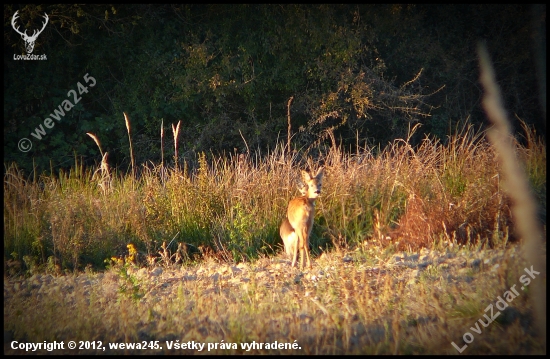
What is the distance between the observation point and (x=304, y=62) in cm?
1567

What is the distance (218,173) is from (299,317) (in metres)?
5.38

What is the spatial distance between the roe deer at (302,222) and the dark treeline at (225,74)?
287 inches

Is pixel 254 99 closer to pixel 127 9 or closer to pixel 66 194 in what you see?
pixel 127 9

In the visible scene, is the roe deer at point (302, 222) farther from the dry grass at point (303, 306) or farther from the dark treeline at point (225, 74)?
the dark treeline at point (225, 74)

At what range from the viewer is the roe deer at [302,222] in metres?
Result: 7.51

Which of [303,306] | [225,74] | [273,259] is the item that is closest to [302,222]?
[273,259]

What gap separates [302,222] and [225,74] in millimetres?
8594

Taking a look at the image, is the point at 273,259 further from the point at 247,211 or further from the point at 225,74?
the point at 225,74

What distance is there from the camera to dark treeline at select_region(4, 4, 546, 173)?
1527 centimetres

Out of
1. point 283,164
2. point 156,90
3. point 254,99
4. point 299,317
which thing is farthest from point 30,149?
point 299,317

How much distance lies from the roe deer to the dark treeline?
7.29 meters

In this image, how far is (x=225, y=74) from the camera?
15367mm

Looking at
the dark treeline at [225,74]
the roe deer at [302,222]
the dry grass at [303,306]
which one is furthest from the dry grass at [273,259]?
the dark treeline at [225,74]

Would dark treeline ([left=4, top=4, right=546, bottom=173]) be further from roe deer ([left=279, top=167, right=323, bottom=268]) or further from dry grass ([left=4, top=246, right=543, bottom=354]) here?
dry grass ([left=4, top=246, right=543, bottom=354])
